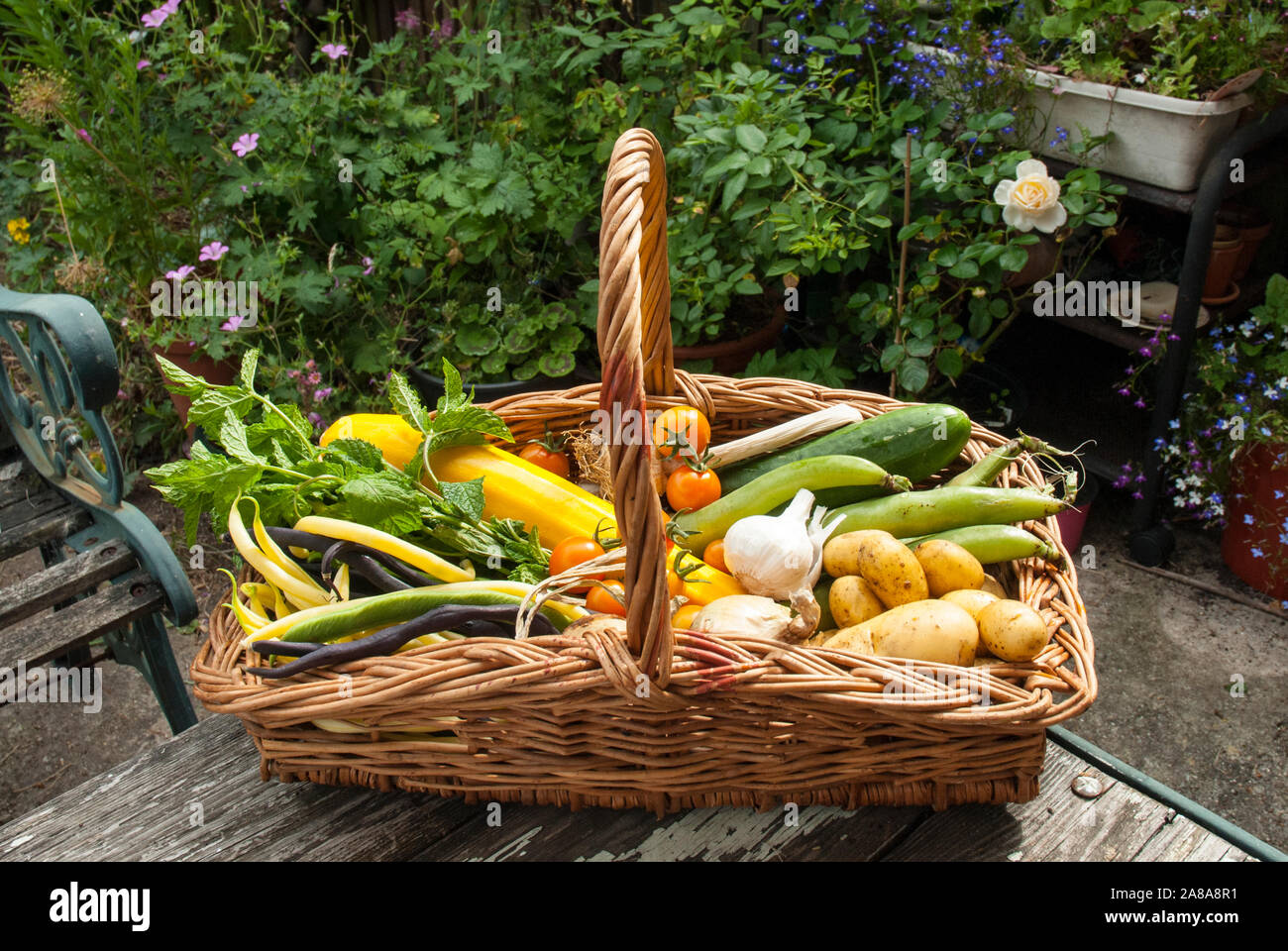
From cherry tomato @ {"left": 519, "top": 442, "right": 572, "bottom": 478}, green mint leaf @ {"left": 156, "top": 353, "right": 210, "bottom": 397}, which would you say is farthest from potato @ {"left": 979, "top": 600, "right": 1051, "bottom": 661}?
green mint leaf @ {"left": 156, "top": 353, "right": 210, "bottom": 397}

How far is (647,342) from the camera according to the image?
5.43 feet

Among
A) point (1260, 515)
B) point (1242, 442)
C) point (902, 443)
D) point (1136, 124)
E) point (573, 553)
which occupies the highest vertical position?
point (1136, 124)

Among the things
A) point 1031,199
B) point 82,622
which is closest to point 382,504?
point 82,622

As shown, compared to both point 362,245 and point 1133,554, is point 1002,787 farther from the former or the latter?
point 362,245

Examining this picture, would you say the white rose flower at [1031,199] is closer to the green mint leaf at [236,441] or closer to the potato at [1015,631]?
the potato at [1015,631]

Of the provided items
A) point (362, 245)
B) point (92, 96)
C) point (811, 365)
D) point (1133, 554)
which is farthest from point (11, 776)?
point (1133, 554)

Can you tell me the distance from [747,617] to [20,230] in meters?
3.21

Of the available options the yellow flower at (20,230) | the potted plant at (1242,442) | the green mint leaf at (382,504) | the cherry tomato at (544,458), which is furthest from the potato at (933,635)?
the yellow flower at (20,230)

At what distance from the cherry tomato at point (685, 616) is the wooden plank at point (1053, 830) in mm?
414

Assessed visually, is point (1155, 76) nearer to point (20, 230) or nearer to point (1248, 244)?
point (1248, 244)

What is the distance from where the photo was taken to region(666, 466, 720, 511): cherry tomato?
1.70 meters

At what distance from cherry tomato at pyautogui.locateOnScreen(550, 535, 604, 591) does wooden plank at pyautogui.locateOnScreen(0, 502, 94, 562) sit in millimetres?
1112

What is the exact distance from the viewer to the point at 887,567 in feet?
4.45

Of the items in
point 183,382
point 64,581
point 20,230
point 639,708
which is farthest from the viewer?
point 20,230
